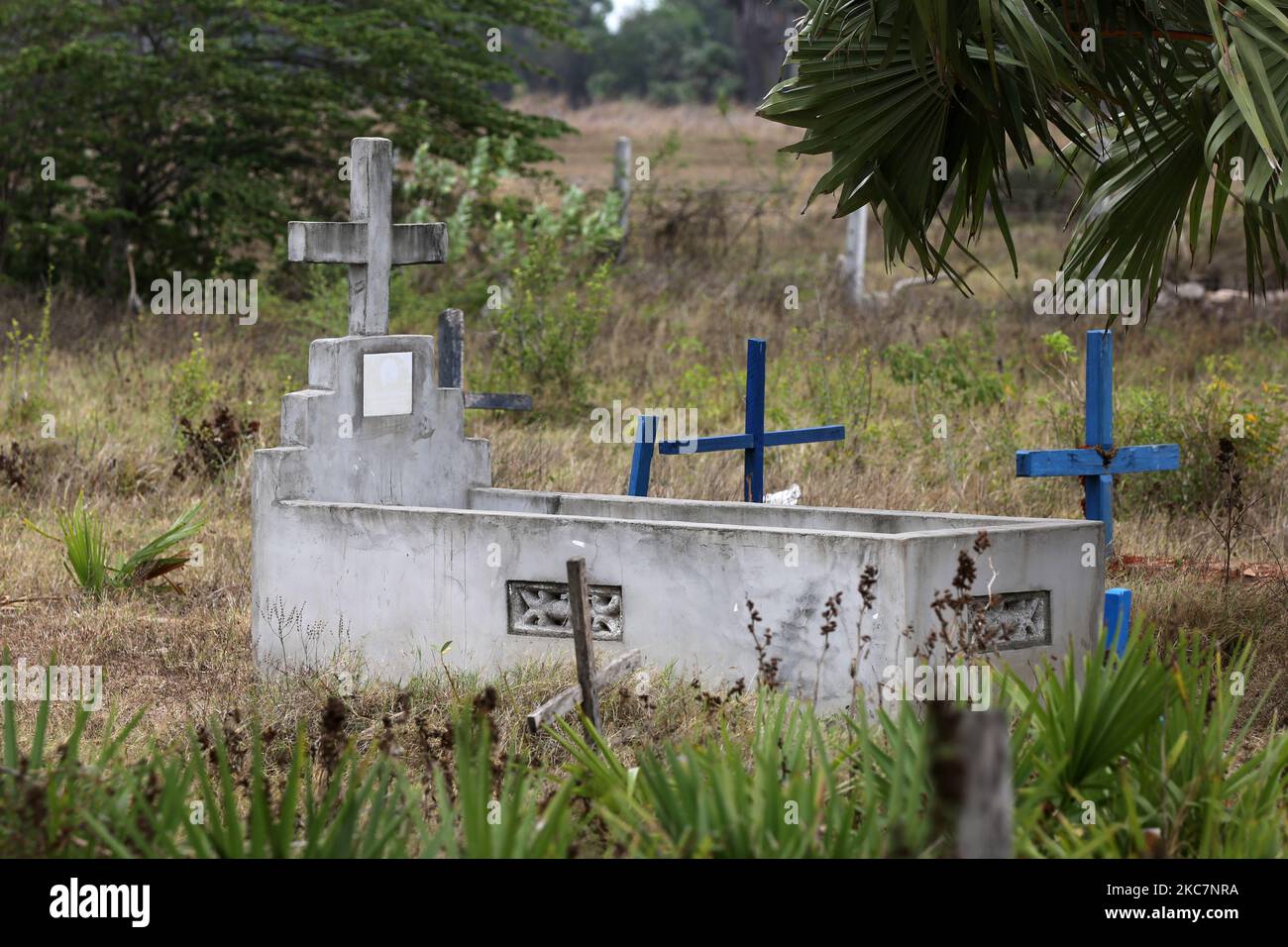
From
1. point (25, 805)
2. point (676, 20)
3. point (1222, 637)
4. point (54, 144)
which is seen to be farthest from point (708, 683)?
point (676, 20)

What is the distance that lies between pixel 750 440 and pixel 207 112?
466 inches

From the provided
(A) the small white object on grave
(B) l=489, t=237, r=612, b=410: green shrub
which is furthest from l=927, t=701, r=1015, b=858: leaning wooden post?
(B) l=489, t=237, r=612, b=410: green shrub

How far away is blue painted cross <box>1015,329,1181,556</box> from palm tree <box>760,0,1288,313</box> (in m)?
0.64

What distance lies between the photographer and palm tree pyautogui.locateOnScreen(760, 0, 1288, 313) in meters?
6.77

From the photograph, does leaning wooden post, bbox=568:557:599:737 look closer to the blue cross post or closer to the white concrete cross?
the blue cross post

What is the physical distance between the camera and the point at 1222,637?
7.59m

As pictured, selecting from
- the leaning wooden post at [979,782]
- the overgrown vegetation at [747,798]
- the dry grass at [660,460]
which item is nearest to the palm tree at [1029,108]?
the dry grass at [660,460]

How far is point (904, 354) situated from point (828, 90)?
622cm

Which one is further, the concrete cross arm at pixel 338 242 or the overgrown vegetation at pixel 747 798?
the concrete cross arm at pixel 338 242

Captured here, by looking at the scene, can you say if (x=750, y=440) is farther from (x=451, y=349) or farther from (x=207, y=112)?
(x=207, y=112)

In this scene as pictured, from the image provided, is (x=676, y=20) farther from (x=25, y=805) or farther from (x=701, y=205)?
(x=25, y=805)

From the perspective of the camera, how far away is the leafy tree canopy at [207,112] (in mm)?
17234

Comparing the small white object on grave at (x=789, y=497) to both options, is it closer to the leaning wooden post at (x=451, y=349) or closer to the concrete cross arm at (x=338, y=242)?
the leaning wooden post at (x=451, y=349)

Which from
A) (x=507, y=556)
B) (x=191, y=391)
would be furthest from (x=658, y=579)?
(x=191, y=391)
